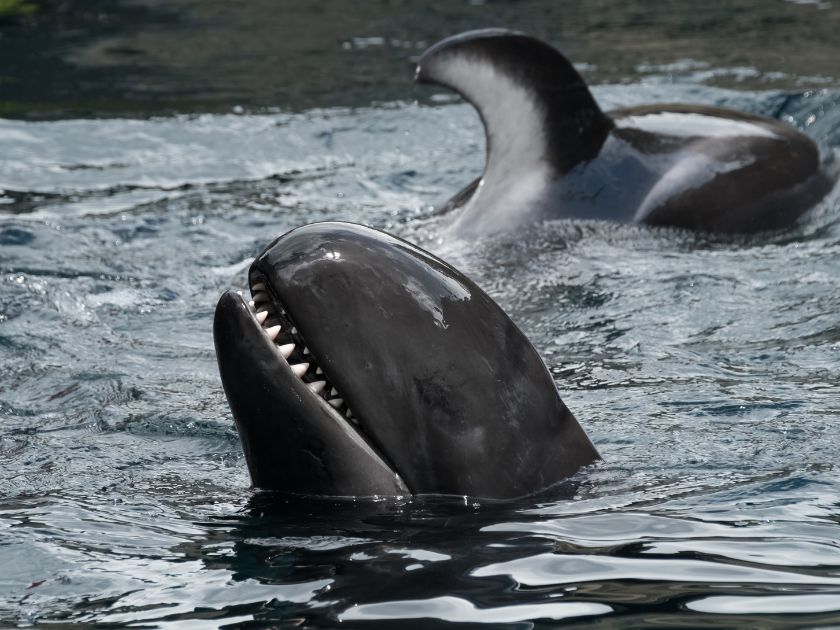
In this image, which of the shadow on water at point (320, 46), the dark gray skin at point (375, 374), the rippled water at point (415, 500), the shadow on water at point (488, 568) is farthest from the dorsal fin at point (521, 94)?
the shadow on water at point (320, 46)

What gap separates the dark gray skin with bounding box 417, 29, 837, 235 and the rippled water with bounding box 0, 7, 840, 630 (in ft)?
0.63

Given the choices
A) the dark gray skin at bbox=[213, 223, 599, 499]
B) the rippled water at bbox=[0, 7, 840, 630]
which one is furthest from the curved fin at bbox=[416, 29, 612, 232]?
the dark gray skin at bbox=[213, 223, 599, 499]

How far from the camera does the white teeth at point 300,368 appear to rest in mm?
4107

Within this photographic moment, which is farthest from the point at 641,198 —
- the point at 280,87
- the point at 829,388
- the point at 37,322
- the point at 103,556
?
the point at 280,87

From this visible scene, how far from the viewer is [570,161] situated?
352 inches

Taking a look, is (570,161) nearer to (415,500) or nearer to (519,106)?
(519,106)

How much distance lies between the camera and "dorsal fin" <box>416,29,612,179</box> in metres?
8.88

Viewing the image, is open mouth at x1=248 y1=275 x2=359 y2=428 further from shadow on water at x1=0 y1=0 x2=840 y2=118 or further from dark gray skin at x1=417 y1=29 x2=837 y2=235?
shadow on water at x1=0 y1=0 x2=840 y2=118

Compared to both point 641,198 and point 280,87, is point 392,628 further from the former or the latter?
point 280,87

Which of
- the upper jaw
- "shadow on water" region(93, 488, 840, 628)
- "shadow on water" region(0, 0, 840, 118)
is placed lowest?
"shadow on water" region(93, 488, 840, 628)

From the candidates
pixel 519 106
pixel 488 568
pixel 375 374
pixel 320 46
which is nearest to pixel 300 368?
pixel 375 374

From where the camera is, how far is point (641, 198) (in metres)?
8.91

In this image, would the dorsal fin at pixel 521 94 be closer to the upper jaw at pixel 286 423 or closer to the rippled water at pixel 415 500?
the rippled water at pixel 415 500

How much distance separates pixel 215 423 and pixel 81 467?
2.48 ft
